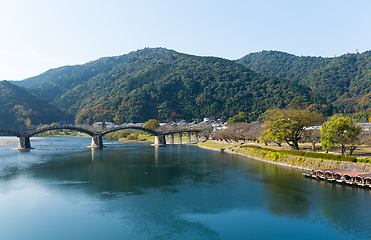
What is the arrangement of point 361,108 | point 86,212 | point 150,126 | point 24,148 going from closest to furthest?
point 86,212 → point 24,148 → point 150,126 → point 361,108

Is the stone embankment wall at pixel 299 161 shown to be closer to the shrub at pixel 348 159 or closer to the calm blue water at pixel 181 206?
the shrub at pixel 348 159

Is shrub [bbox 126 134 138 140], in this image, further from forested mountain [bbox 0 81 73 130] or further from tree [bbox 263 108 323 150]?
forested mountain [bbox 0 81 73 130]

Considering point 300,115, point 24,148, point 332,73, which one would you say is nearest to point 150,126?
point 24,148

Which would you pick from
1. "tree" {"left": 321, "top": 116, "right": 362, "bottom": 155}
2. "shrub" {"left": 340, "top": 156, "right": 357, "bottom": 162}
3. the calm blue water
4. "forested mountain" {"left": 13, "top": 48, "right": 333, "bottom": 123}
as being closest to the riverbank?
"shrub" {"left": 340, "top": 156, "right": 357, "bottom": 162}

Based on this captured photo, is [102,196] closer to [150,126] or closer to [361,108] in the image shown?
[150,126]

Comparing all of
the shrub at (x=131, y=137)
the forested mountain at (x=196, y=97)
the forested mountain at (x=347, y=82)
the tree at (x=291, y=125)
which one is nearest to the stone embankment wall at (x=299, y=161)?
the tree at (x=291, y=125)
